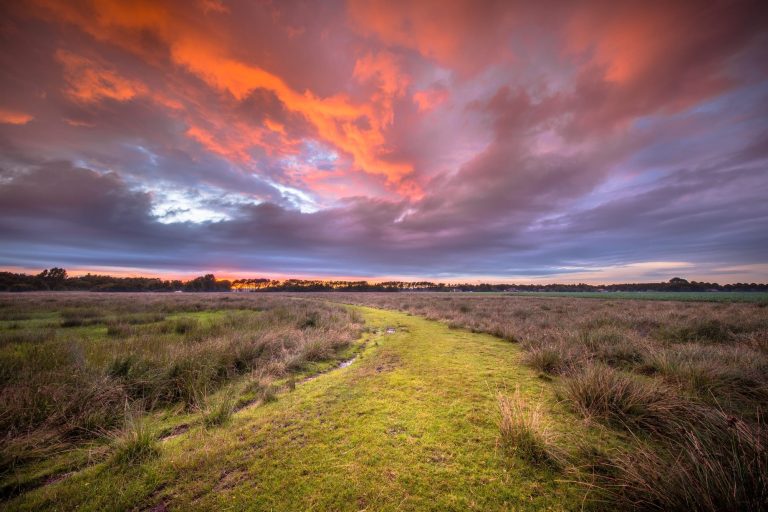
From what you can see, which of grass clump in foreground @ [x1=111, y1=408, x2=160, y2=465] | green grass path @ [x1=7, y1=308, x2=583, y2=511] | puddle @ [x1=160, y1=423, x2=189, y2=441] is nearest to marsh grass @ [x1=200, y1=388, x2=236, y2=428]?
green grass path @ [x1=7, y1=308, x2=583, y2=511]

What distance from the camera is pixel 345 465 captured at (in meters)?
3.62

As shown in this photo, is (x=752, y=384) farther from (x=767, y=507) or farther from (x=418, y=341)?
(x=418, y=341)

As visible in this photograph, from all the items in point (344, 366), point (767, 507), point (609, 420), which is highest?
point (767, 507)

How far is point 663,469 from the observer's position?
296cm

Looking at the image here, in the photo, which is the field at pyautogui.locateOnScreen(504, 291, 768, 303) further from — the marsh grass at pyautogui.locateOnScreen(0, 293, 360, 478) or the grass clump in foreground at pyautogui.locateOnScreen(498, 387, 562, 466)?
the marsh grass at pyautogui.locateOnScreen(0, 293, 360, 478)

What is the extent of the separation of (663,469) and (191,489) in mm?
5750

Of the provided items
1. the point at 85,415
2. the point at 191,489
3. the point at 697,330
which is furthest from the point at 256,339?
Result: the point at 697,330

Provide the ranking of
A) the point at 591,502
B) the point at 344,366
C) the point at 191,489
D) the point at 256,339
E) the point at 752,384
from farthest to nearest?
the point at 256,339, the point at 344,366, the point at 752,384, the point at 191,489, the point at 591,502

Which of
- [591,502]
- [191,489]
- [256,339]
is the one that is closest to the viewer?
[591,502]

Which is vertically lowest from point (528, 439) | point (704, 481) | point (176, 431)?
point (176, 431)

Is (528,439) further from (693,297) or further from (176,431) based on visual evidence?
(693,297)

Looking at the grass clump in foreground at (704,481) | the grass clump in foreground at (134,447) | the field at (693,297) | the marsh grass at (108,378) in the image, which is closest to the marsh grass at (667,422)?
the grass clump in foreground at (704,481)

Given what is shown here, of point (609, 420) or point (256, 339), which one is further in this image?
point (256, 339)

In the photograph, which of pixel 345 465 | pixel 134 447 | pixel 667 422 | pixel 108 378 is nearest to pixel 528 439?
pixel 667 422
